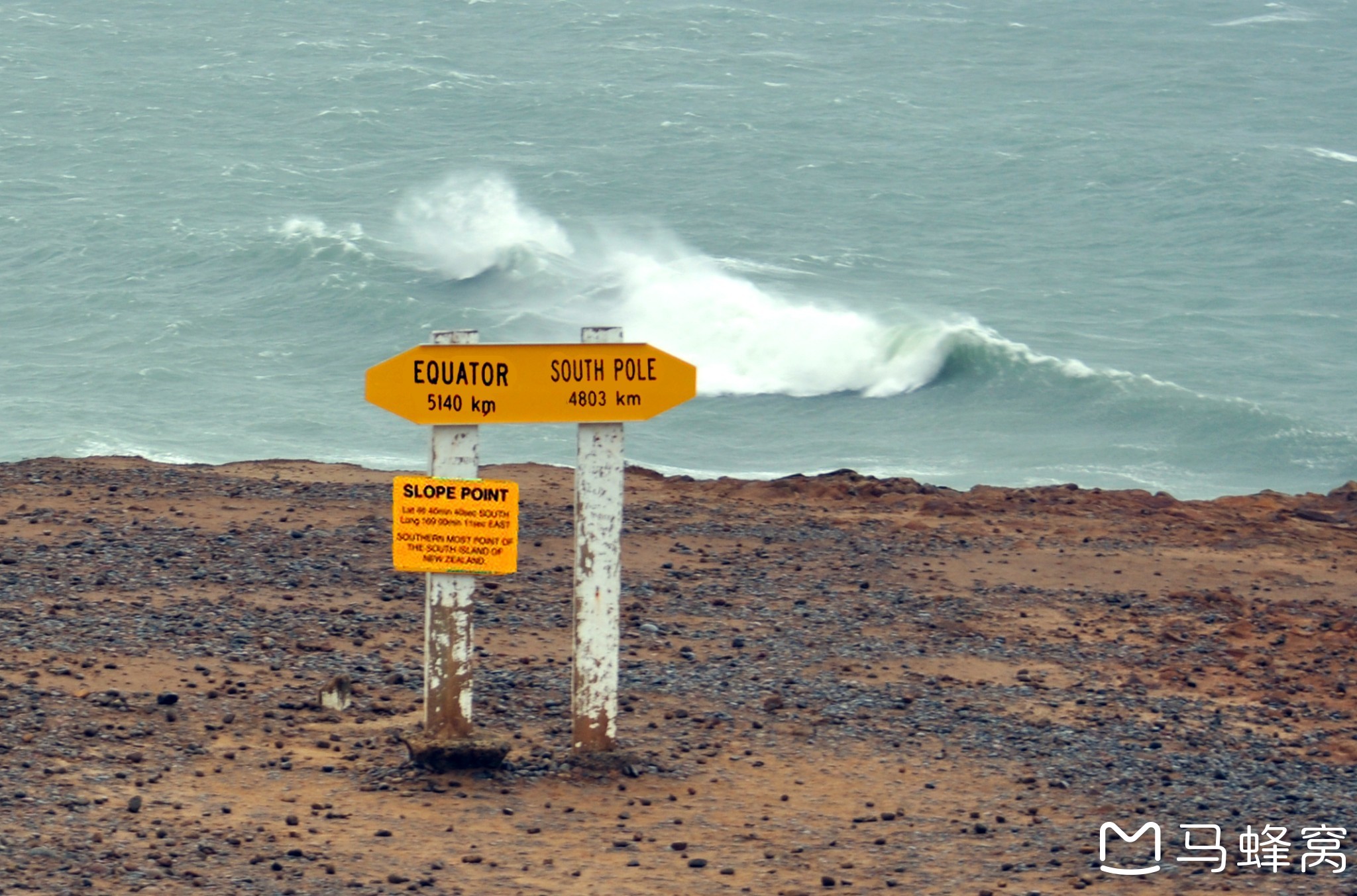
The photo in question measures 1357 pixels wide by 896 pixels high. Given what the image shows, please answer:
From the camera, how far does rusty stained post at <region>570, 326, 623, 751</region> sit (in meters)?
8.76

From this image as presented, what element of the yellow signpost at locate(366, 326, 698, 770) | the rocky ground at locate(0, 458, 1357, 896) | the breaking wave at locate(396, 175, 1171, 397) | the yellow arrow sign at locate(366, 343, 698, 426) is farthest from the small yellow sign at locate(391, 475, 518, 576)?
the breaking wave at locate(396, 175, 1171, 397)

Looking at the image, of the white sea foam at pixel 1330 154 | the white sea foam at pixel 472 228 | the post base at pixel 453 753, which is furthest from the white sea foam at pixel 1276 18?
the post base at pixel 453 753

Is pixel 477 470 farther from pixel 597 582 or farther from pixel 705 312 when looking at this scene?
pixel 705 312

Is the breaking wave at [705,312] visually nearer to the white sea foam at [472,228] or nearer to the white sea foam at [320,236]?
the white sea foam at [472,228]

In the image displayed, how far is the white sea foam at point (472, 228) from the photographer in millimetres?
33844

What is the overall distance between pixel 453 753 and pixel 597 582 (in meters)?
1.14

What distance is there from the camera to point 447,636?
8.66 meters

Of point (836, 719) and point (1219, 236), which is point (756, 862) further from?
point (1219, 236)

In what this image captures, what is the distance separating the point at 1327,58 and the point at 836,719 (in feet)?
163

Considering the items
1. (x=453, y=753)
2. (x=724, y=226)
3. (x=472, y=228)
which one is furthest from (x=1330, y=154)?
(x=453, y=753)

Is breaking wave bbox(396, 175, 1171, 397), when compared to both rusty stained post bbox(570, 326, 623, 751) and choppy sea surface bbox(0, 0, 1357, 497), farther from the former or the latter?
rusty stained post bbox(570, 326, 623, 751)

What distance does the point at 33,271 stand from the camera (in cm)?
3275

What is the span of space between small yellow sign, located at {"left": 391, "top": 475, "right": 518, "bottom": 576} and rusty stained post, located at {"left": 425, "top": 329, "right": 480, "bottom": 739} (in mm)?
78

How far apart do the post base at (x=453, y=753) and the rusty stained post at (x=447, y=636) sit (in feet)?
0.27
